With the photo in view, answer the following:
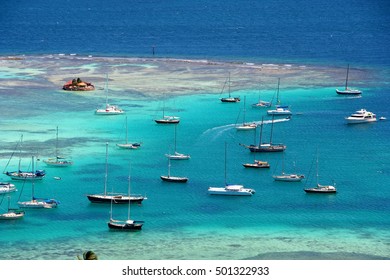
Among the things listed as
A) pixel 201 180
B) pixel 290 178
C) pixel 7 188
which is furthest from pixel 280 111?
pixel 7 188

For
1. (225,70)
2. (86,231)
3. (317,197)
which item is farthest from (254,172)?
(225,70)

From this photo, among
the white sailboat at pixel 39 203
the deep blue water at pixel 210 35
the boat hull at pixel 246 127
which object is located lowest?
the white sailboat at pixel 39 203

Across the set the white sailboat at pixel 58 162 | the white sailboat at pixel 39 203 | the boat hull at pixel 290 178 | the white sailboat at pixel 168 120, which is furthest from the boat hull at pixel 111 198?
the white sailboat at pixel 168 120

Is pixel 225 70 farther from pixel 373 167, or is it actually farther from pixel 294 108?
pixel 373 167

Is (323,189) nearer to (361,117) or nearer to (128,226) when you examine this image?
(128,226)

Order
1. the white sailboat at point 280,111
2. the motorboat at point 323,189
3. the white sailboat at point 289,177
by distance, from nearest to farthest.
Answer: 1. the motorboat at point 323,189
2. the white sailboat at point 289,177
3. the white sailboat at point 280,111

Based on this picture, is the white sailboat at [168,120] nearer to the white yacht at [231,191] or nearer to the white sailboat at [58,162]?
the white sailboat at [58,162]
